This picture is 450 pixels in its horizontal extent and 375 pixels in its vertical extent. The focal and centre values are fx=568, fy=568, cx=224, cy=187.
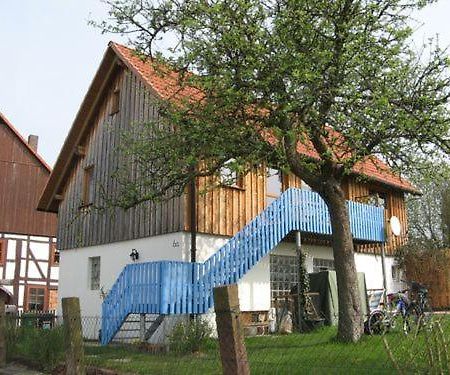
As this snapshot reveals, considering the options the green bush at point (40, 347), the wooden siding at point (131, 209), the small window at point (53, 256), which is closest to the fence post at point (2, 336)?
the green bush at point (40, 347)

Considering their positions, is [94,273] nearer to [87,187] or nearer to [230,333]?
[87,187]

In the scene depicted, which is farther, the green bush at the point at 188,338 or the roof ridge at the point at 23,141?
the roof ridge at the point at 23,141

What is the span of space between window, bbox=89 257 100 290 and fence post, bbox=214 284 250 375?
530 inches

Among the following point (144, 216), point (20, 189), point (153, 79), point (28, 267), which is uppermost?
point (153, 79)

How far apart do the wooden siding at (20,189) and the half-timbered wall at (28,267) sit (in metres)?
0.55

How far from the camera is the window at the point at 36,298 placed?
28922 mm

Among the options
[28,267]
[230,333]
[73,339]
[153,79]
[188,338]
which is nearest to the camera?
[230,333]

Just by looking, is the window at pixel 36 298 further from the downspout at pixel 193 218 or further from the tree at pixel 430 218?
the tree at pixel 430 218

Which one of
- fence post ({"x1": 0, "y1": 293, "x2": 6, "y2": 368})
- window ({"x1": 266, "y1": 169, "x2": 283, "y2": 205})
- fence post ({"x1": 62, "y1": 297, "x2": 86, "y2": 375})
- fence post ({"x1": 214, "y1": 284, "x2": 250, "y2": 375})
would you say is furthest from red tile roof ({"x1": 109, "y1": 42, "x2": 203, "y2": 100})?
fence post ({"x1": 214, "y1": 284, "x2": 250, "y2": 375})

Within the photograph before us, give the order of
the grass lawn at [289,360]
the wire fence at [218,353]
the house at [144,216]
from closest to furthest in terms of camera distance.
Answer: the wire fence at [218,353]
the grass lawn at [289,360]
the house at [144,216]

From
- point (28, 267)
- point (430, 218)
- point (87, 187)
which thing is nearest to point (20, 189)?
point (28, 267)

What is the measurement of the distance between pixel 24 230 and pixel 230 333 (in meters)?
26.8

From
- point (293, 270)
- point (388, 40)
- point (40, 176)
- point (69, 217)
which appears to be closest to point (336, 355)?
point (388, 40)

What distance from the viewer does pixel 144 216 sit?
1605cm
